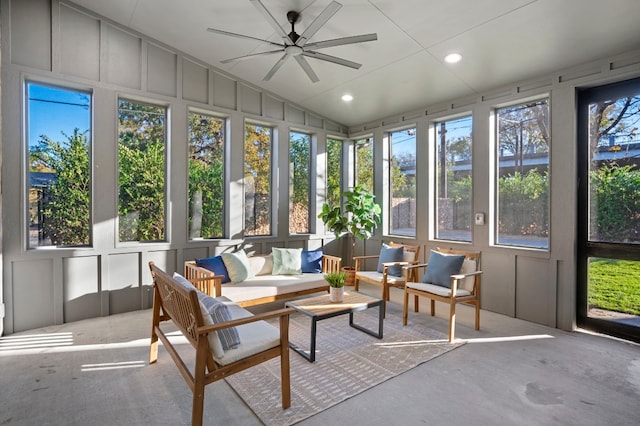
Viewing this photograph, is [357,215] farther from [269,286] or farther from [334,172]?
[269,286]

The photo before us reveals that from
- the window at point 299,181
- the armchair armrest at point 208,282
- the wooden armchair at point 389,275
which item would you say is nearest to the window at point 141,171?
the armchair armrest at point 208,282

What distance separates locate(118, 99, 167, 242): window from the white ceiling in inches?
40.8

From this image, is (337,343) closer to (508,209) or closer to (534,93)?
(508,209)

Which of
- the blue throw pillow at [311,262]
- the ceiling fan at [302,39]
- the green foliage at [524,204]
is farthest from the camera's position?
the blue throw pillow at [311,262]

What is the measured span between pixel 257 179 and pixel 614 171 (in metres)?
4.71

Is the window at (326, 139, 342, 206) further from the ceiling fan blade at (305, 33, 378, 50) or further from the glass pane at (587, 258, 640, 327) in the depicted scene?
the glass pane at (587, 258, 640, 327)

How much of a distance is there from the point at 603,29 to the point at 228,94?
4.57m

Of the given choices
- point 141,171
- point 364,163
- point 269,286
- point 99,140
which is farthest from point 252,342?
point 364,163

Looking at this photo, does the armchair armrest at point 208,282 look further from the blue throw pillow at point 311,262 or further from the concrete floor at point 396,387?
the blue throw pillow at point 311,262

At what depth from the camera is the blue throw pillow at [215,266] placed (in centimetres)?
428

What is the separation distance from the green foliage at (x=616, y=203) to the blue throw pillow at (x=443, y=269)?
60.3 inches

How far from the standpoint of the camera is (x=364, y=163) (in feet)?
22.1

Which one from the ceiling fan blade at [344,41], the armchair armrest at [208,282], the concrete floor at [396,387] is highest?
the ceiling fan blade at [344,41]

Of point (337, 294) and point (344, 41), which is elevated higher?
point (344, 41)
